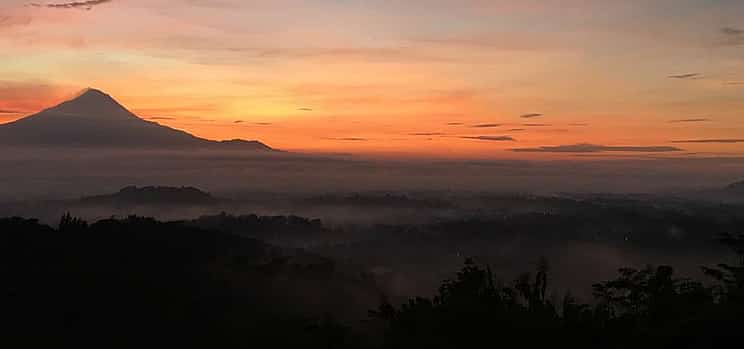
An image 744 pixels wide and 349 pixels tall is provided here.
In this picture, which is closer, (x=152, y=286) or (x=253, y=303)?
(x=152, y=286)

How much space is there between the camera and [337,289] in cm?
12294

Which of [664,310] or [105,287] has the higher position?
[664,310]

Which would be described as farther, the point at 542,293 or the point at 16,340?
the point at 16,340

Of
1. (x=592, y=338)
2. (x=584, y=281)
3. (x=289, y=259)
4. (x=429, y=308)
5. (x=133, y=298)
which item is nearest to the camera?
(x=592, y=338)

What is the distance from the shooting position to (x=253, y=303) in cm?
10056

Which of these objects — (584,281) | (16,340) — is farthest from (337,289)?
(584,281)

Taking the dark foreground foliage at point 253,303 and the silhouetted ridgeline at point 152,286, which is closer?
the dark foreground foliage at point 253,303

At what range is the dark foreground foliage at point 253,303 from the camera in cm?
2181

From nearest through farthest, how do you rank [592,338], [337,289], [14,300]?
1. [592,338]
2. [14,300]
3. [337,289]

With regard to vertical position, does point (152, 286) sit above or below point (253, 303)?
above

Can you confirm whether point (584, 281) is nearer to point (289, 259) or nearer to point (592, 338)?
point (289, 259)

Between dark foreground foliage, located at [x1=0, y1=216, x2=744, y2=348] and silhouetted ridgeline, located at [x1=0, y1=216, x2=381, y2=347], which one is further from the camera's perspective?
silhouetted ridgeline, located at [x1=0, y1=216, x2=381, y2=347]

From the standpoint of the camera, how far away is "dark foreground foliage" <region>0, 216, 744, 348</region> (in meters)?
21.8

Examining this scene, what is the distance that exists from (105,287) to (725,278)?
87192mm
